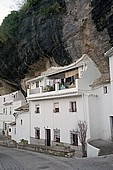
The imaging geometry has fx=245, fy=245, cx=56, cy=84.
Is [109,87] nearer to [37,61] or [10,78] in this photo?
[37,61]

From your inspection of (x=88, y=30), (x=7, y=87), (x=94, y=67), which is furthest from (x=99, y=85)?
(x=7, y=87)

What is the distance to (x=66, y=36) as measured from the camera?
29672 mm

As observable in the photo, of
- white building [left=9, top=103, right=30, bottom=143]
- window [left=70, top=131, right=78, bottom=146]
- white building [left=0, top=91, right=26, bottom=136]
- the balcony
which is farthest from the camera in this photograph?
white building [left=0, top=91, right=26, bottom=136]

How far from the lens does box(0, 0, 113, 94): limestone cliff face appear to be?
982 inches

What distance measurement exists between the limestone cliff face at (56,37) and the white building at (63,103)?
2453mm

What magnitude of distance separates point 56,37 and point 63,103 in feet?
33.3

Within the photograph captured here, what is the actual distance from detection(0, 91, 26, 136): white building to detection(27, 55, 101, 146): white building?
48.7ft

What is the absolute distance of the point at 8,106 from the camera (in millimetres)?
46375

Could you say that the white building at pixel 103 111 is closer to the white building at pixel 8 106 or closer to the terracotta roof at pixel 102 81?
the terracotta roof at pixel 102 81

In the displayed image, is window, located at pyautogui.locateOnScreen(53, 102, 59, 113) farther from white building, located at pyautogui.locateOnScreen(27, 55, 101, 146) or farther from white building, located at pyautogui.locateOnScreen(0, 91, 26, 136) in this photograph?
white building, located at pyautogui.locateOnScreen(0, 91, 26, 136)

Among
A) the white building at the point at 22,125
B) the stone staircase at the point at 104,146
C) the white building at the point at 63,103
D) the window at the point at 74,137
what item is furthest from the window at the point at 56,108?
the stone staircase at the point at 104,146

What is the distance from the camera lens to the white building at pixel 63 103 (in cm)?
2214

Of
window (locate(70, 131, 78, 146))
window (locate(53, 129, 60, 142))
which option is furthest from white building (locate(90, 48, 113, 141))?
window (locate(53, 129, 60, 142))

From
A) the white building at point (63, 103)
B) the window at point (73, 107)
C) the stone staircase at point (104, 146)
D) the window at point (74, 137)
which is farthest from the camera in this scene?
the window at point (73, 107)
